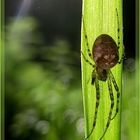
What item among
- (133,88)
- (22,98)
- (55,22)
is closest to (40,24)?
(55,22)

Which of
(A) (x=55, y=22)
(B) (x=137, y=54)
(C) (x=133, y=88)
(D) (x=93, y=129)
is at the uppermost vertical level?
(A) (x=55, y=22)

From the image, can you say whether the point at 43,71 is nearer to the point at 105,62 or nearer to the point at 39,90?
the point at 39,90

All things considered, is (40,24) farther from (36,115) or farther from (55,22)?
(36,115)
